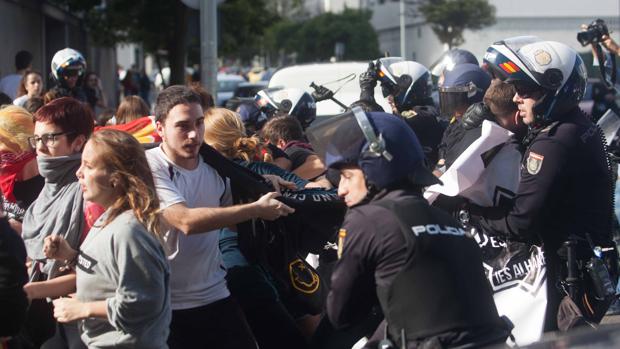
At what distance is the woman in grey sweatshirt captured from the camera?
399 cm

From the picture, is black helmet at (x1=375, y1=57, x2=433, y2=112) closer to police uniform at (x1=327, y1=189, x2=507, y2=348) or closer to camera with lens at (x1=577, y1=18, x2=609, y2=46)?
camera with lens at (x1=577, y1=18, x2=609, y2=46)

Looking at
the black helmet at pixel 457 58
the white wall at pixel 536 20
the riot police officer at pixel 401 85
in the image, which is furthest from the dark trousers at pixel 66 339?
the white wall at pixel 536 20

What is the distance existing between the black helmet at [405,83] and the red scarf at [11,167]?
3.25m

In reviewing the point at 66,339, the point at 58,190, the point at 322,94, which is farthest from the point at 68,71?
the point at 66,339

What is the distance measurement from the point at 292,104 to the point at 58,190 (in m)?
3.90

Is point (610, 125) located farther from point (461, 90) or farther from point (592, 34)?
point (461, 90)

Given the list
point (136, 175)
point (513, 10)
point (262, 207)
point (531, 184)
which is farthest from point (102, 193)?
point (513, 10)

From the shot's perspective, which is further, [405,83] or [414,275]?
[405,83]

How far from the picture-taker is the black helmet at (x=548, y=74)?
5.15m

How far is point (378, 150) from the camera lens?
373cm

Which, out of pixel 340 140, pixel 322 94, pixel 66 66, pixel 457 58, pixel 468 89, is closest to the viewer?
pixel 340 140

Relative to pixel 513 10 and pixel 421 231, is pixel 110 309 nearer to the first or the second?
pixel 421 231

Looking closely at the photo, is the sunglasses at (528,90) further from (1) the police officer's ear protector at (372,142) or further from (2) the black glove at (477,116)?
(1) the police officer's ear protector at (372,142)

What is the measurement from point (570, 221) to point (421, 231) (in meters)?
1.75
